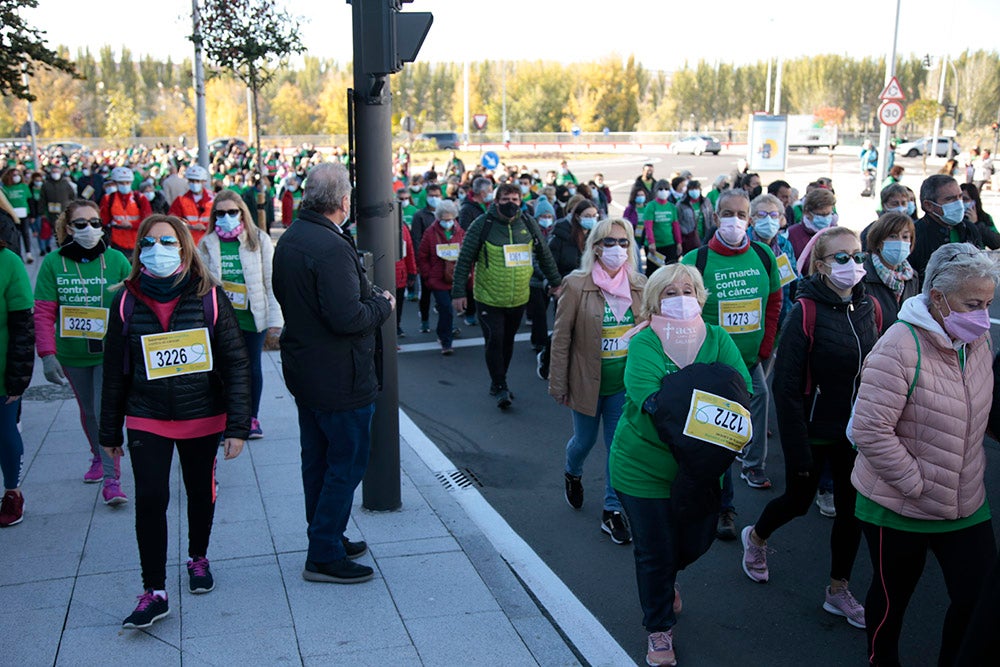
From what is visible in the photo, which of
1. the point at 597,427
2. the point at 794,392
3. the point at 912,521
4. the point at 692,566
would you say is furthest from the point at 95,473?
the point at 912,521

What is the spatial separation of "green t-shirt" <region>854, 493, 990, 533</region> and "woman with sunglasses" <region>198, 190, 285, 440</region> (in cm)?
447

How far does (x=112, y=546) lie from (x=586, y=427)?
287 centimetres

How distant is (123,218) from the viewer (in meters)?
12.6

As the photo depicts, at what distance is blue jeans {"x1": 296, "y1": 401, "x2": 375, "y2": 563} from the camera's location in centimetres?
462

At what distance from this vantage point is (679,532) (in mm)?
4020

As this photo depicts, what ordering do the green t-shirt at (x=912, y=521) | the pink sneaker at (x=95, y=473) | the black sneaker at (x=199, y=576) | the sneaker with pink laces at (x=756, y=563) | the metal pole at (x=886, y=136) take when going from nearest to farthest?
the green t-shirt at (x=912, y=521) → the black sneaker at (x=199, y=576) → the sneaker with pink laces at (x=756, y=563) → the pink sneaker at (x=95, y=473) → the metal pole at (x=886, y=136)

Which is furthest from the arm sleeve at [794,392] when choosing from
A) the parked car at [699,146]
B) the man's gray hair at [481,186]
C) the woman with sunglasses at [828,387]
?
the parked car at [699,146]

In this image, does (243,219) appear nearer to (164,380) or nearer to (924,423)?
(164,380)

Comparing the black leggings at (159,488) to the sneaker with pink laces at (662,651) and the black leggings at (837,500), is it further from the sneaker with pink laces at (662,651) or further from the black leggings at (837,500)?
the black leggings at (837,500)

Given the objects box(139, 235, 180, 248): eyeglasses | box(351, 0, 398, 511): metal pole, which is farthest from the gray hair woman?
box(139, 235, 180, 248): eyeglasses

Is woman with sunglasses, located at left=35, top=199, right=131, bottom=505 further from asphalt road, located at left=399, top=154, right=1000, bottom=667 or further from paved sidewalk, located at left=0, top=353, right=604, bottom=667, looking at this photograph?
asphalt road, located at left=399, top=154, right=1000, bottom=667

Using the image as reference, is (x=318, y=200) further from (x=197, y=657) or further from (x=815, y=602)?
(x=815, y=602)

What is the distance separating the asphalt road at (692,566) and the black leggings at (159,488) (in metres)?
1.99

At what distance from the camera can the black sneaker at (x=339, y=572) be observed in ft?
15.9
